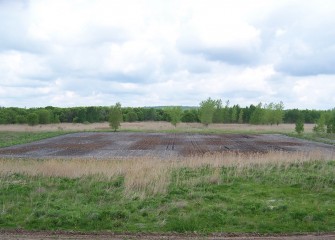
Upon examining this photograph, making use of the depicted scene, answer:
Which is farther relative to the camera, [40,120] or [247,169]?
[40,120]

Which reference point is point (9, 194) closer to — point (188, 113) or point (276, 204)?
point (276, 204)

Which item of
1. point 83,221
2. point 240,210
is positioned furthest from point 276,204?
point 83,221

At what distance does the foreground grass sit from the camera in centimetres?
999

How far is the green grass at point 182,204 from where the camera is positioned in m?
9.92

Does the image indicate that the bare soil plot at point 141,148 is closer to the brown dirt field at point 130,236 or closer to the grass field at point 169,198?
the grass field at point 169,198

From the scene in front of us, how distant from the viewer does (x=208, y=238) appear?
887cm

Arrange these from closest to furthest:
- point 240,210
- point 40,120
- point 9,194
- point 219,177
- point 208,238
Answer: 1. point 208,238
2. point 240,210
3. point 9,194
4. point 219,177
5. point 40,120

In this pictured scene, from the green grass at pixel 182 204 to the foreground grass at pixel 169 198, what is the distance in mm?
23

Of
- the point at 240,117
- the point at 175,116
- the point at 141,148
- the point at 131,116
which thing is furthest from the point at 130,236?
the point at 131,116

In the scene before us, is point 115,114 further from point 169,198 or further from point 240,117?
point 169,198

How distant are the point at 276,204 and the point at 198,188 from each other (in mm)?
3126

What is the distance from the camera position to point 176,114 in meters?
86.4

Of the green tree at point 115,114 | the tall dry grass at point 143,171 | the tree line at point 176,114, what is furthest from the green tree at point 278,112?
the tall dry grass at point 143,171

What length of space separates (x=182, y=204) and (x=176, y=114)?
7493 centimetres
